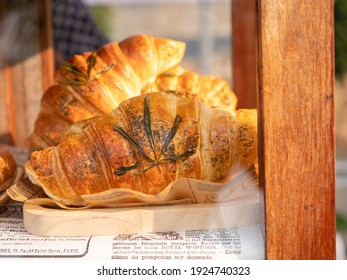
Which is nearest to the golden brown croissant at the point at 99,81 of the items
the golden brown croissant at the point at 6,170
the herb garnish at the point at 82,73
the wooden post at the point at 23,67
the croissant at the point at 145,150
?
the herb garnish at the point at 82,73

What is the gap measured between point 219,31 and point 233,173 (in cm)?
293

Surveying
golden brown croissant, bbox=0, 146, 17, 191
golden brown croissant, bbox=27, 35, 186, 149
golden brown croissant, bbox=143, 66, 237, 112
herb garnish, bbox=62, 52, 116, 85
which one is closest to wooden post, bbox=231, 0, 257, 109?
golden brown croissant, bbox=143, 66, 237, 112

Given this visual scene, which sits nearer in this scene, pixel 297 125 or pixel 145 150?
pixel 297 125

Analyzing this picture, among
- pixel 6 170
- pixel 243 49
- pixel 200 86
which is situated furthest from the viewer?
pixel 243 49

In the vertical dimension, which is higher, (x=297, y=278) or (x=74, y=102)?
(x=74, y=102)

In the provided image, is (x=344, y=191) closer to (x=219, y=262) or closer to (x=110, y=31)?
(x=110, y=31)

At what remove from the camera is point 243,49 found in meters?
2.10

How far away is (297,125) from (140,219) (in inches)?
11.8

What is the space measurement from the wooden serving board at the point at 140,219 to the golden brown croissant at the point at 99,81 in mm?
378

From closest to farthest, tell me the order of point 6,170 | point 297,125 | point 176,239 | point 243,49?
point 297,125 → point 176,239 → point 6,170 → point 243,49

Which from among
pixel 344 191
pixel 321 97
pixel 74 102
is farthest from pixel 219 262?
pixel 344 191

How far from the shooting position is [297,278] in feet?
2.83

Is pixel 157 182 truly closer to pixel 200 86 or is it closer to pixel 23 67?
pixel 200 86

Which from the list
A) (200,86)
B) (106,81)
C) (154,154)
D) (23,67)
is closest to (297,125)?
(154,154)
